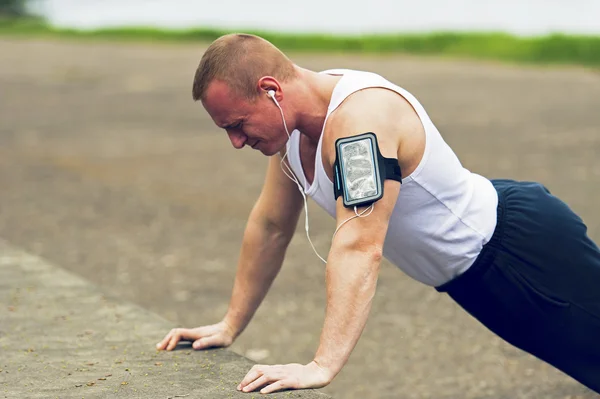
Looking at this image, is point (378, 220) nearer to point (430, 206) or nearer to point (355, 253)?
point (355, 253)

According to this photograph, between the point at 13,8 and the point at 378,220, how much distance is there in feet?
129

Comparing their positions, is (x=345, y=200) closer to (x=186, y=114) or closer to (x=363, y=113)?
(x=363, y=113)

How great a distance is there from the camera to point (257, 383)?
8.83 ft

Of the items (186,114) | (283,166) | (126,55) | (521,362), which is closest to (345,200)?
(283,166)

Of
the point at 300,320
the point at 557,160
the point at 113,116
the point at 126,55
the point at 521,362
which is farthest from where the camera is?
the point at 126,55

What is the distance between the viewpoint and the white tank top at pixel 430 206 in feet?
8.95

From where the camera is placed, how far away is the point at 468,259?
2959mm

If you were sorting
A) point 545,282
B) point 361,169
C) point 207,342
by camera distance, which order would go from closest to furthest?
point 361,169 → point 545,282 → point 207,342

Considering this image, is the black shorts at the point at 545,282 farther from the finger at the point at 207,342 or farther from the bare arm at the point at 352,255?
the finger at the point at 207,342

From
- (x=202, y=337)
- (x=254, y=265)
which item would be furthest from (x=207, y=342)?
(x=254, y=265)

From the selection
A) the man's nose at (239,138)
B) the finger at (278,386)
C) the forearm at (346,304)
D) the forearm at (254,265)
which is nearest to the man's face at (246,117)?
the man's nose at (239,138)

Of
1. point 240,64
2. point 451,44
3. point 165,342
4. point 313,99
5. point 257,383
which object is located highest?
point 240,64

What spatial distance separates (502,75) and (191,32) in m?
12.4

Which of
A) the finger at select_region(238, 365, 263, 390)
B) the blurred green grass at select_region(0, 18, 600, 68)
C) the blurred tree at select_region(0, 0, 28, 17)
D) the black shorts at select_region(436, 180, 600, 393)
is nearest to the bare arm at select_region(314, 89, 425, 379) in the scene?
the finger at select_region(238, 365, 263, 390)
